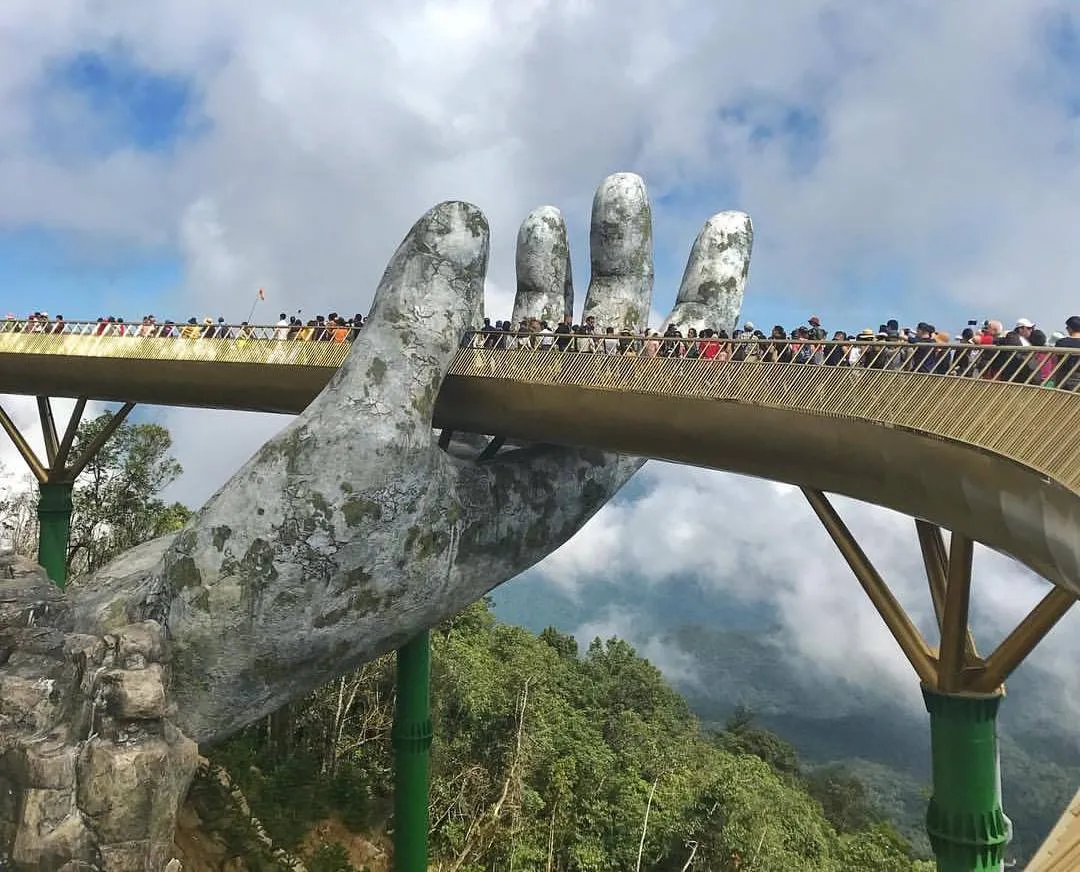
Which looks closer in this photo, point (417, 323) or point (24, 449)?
point (417, 323)

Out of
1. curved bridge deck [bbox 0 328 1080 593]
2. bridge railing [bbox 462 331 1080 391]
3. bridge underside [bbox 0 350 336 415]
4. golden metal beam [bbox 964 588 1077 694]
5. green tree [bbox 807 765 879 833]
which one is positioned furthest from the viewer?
green tree [bbox 807 765 879 833]

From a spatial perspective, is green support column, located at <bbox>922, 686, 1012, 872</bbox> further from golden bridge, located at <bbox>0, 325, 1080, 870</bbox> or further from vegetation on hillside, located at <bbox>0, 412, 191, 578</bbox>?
vegetation on hillside, located at <bbox>0, 412, 191, 578</bbox>

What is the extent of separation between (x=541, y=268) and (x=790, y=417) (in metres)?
9.10

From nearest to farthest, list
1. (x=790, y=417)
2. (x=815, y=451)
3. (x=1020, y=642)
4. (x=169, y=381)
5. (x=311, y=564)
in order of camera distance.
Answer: (x=1020, y=642), (x=815, y=451), (x=790, y=417), (x=311, y=564), (x=169, y=381)

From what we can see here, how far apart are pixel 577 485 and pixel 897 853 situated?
23427 millimetres

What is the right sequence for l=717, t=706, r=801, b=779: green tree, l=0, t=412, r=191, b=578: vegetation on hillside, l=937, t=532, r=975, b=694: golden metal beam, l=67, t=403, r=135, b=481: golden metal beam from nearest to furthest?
l=937, t=532, r=975, b=694: golden metal beam
l=67, t=403, r=135, b=481: golden metal beam
l=0, t=412, r=191, b=578: vegetation on hillside
l=717, t=706, r=801, b=779: green tree

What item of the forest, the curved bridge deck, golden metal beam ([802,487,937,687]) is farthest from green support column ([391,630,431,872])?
golden metal beam ([802,487,937,687])

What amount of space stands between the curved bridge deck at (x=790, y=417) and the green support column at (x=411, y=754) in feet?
17.6

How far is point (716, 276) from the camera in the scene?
18156 mm

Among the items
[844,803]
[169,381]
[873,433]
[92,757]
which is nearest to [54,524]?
[169,381]

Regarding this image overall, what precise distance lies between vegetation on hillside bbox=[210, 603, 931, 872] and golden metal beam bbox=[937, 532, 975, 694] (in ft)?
53.4

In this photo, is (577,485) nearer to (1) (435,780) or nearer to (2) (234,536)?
(2) (234,536)

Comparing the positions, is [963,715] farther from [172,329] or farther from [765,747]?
[765,747]

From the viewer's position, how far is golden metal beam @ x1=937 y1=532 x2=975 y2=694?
9078 millimetres
